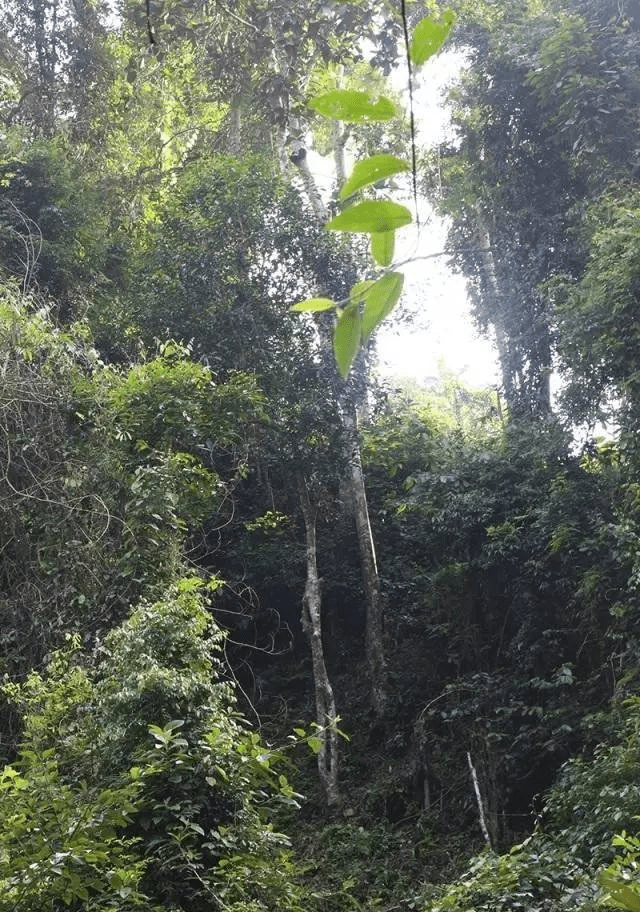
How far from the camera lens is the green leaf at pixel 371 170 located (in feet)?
1.73

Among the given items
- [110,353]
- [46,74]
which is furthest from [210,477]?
[46,74]

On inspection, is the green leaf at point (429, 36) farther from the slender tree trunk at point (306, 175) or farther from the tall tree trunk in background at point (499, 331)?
→ the slender tree trunk at point (306, 175)

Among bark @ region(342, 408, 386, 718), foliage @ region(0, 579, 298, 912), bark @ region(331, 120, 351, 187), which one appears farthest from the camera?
bark @ region(331, 120, 351, 187)

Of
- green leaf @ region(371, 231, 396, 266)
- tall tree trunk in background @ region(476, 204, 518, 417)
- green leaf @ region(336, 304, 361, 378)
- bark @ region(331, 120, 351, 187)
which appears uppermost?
bark @ region(331, 120, 351, 187)

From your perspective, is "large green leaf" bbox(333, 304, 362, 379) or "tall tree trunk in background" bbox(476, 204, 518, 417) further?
"tall tree trunk in background" bbox(476, 204, 518, 417)

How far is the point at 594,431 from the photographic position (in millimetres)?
7148

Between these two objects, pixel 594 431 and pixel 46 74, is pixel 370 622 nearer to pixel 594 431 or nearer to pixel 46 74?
Answer: pixel 594 431

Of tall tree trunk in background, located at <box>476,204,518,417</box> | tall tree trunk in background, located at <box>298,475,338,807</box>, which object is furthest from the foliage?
tall tree trunk in background, located at <box>476,204,518,417</box>

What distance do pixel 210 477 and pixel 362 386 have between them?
2.71 metres

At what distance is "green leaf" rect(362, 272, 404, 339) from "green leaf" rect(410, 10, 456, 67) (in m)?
0.12

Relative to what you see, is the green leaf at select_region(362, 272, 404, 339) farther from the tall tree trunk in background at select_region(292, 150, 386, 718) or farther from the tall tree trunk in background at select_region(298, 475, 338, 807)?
the tall tree trunk in background at select_region(292, 150, 386, 718)

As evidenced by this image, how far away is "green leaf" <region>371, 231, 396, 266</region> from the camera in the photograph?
1.83 feet

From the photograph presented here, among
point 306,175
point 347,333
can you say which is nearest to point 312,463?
point 306,175

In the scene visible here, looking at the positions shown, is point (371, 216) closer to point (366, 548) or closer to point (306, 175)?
point (366, 548)
